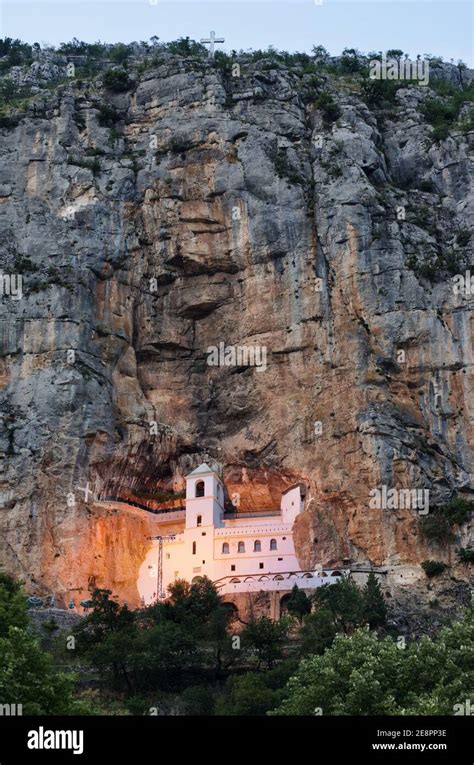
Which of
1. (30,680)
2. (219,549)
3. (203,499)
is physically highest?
(203,499)

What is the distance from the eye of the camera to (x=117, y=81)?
3297 inches

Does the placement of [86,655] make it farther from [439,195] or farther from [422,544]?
[439,195]

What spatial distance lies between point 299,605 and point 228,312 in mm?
22460

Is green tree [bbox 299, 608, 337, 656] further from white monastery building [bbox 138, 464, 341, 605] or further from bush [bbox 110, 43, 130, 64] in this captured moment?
bush [bbox 110, 43, 130, 64]

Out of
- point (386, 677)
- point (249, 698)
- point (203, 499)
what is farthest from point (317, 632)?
point (203, 499)

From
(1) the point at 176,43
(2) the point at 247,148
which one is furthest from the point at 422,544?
(1) the point at 176,43

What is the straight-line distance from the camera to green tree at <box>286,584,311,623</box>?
5891 centimetres

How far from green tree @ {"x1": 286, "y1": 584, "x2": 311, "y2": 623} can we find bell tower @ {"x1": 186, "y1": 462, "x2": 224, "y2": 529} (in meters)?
9.68

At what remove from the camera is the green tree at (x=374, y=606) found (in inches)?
2218

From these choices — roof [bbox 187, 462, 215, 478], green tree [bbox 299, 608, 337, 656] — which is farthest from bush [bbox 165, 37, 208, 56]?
green tree [bbox 299, 608, 337, 656]

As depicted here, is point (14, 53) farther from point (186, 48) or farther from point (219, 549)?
point (219, 549)

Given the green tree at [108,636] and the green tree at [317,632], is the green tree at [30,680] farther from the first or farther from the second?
the green tree at [317,632]

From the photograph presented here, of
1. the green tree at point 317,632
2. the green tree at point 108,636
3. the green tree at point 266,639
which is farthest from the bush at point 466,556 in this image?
→ the green tree at point 108,636

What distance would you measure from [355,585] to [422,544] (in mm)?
4874
